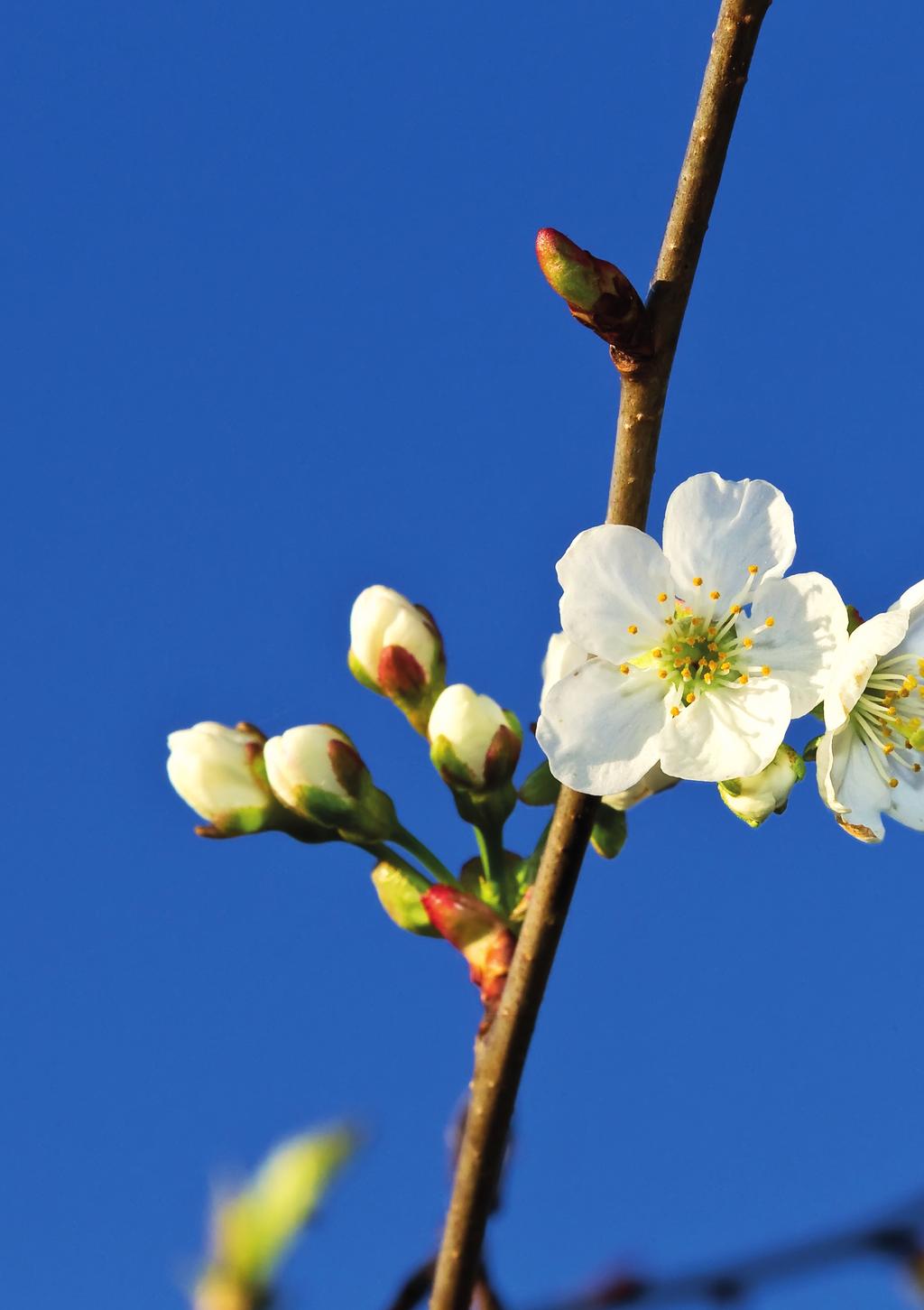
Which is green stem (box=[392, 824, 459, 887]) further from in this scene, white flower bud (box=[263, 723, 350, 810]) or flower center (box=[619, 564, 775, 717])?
flower center (box=[619, 564, 775, 717])

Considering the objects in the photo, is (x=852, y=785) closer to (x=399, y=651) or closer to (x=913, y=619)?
(x=913, y=619)

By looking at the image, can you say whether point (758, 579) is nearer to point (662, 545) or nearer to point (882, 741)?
point (662, 545)

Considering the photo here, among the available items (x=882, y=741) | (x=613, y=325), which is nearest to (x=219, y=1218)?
(x=613, y=325)

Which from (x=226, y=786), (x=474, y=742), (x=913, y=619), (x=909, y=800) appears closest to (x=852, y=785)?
(x=909, y=800)

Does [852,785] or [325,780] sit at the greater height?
[325,780]

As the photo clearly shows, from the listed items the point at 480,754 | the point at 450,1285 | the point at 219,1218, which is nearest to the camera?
the point at 219,1218

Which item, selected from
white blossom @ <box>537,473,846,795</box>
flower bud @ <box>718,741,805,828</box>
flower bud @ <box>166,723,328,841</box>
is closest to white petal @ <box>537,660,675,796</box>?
white blossom @ <box>537,473,846,795</box>

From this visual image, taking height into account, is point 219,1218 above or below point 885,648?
below
